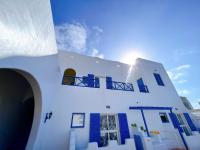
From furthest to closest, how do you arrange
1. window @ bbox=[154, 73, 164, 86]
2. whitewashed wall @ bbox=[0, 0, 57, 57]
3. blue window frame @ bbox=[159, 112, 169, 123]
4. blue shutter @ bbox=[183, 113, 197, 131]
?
1. window @ bbox=[154, 73, 164, 86]
2. blue shutter @ bbox=[183, 113, 197, 131]
3. blue window frame @ bbox=[159, 112, 169, 123]
4. whitewashed wall @ bbox=[0, 0, 57, 57]

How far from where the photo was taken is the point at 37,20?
2693mm

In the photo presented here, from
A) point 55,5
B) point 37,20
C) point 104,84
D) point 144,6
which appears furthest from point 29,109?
point 144,6

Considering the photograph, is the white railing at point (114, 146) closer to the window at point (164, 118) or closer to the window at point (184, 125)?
the window at point (164, 118)

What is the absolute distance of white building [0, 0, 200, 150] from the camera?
3.18 metres

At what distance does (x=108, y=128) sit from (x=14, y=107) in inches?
175

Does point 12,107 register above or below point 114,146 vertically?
above

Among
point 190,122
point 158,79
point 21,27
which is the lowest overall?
point 190,122

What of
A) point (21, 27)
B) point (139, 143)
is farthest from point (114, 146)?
point (21, 27)

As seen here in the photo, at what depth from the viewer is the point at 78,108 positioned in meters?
4.96

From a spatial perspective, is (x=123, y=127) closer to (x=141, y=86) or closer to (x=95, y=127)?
(x=95, y=127)

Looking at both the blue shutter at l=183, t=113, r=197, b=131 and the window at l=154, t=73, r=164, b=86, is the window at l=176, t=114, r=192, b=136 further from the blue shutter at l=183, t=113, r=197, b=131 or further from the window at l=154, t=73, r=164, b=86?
the window at l=154, t=73, r=164, b=86

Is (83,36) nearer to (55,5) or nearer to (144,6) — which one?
(55,5)

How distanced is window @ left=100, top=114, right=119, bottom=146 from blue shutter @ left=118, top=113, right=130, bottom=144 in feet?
0.77

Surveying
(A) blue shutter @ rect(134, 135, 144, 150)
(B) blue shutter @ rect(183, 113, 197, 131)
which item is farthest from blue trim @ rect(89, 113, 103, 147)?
(B) blue shutter @ rect(183, 113, 197, 131)
